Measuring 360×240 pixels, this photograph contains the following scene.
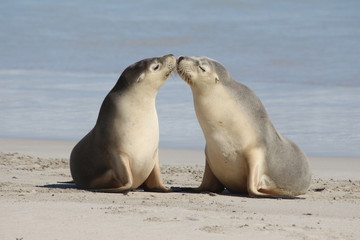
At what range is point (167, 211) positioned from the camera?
739 cm

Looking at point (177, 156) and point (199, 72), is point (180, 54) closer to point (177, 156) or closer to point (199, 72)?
point (177, 156)

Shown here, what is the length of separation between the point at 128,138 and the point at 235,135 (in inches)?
38.5

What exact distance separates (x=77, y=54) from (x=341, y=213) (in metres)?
17.6

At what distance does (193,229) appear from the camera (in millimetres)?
6547

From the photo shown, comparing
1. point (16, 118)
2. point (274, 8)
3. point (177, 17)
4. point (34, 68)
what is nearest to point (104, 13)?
point (177, 17)

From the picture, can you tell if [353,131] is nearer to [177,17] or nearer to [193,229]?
[193,229]

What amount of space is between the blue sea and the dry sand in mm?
3049

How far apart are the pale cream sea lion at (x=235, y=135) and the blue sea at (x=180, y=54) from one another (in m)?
3.37

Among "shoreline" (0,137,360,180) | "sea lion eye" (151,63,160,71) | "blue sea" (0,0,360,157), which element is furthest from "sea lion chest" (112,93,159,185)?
"blue sea" (0,0,360,157)

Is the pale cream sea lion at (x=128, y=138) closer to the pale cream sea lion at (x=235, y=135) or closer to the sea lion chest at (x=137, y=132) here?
the sea lion chest at (x=137, y=132)

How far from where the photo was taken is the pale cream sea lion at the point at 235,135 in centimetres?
937

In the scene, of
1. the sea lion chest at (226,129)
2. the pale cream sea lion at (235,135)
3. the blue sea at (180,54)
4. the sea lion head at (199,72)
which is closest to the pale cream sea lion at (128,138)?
the sea lion head at (199,72)

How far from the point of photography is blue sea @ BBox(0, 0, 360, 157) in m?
14.8

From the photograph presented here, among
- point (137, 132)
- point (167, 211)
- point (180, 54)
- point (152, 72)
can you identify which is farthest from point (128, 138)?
point (180, 54)
